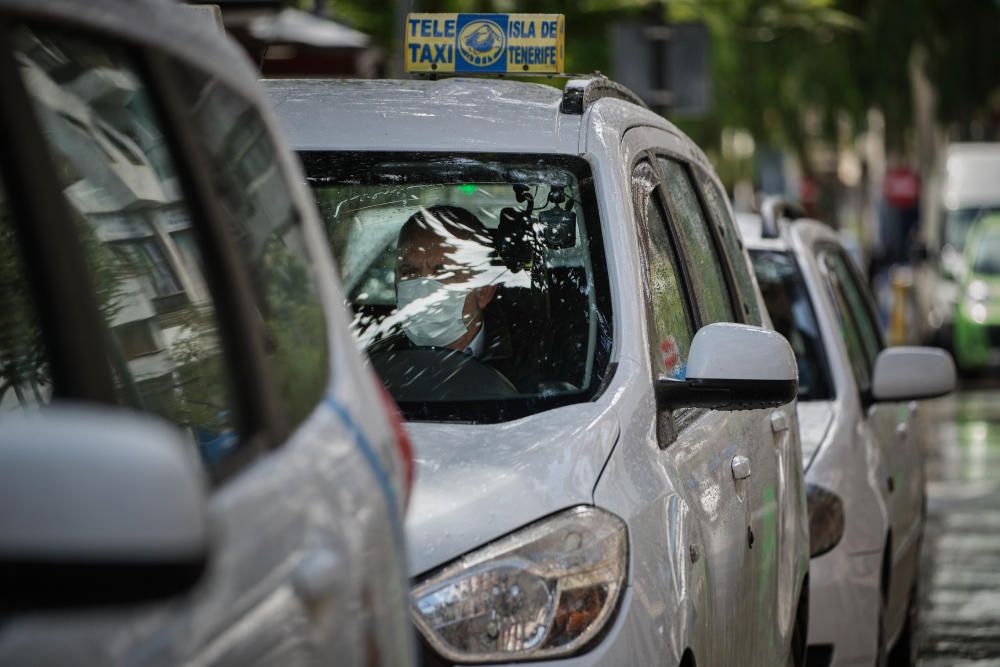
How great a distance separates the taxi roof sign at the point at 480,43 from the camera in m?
5.36

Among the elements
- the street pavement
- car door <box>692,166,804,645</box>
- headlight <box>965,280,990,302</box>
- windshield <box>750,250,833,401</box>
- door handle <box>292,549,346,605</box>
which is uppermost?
door handle <box>292,549,346,605</box>

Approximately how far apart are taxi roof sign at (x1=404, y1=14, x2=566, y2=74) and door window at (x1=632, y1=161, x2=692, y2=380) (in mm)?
843

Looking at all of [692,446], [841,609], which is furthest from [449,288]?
[841,609]

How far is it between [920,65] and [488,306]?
29368 mm

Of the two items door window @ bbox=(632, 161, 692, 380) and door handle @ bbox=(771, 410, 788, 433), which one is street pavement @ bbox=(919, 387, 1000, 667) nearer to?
door handle @ bbox=(771, 410, 788, 433)

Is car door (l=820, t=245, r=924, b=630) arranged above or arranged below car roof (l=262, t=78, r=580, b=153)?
below

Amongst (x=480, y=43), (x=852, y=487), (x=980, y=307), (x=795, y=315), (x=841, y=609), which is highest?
(x=480, y=43)

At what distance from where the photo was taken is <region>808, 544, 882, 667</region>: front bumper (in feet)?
20.8

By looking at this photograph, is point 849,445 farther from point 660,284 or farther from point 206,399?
point 206,399

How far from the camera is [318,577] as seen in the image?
7.04 ft

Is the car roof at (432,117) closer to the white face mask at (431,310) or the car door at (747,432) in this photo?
the white face mask at (431,310)

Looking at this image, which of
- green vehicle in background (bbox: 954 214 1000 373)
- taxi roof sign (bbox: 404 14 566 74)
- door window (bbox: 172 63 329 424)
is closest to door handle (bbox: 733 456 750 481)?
taxi roof sign (bbox: 404 14 566 74)

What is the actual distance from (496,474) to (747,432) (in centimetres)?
137

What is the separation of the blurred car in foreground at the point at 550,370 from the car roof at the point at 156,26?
3.94 feet
